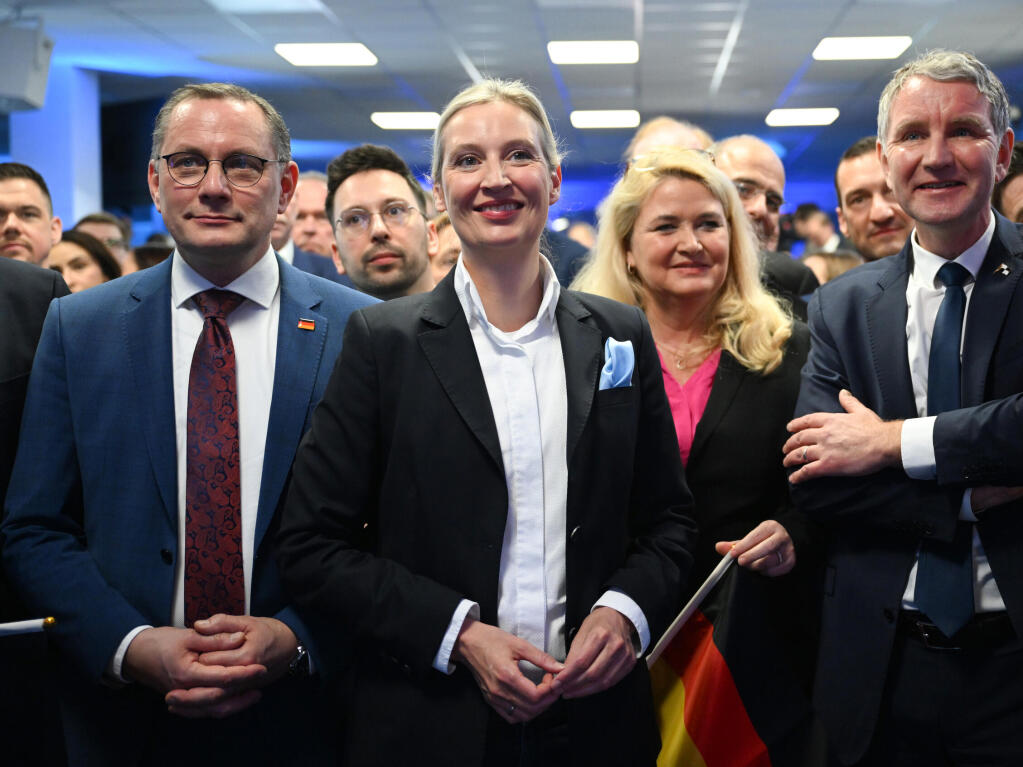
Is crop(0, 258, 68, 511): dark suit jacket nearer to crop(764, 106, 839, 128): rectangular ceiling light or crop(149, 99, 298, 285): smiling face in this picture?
crop(149, 99, 298, 285): smiling face

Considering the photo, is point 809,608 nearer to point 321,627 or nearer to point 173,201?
point 321,627

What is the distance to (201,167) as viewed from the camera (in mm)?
1896

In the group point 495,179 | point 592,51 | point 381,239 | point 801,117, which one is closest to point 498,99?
point 495,179

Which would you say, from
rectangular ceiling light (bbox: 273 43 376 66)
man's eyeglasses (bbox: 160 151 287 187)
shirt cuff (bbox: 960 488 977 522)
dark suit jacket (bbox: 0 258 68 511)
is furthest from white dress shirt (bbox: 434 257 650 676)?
rectangular ceiling light (bbox: 273 43 376 66)

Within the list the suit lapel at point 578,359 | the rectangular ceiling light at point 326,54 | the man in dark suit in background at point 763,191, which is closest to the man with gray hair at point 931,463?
the suit lapel at point 578,359

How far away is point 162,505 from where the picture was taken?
179 cm

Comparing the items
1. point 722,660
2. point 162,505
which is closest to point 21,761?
point 162,505

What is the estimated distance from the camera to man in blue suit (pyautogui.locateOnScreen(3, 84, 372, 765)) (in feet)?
5.72

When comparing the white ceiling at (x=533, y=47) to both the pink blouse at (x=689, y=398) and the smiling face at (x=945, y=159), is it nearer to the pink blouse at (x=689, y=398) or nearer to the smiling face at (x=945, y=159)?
the pink blouse at (x=689, y=398)

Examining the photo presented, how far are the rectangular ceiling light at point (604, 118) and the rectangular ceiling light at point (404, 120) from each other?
1.74 metres

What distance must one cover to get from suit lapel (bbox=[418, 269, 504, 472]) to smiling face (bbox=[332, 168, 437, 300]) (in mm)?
1629

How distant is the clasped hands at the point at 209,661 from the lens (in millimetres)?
1670

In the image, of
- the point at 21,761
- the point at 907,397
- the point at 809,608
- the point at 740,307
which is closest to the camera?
the point at 21,761

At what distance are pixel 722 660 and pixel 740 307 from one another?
2.95 ft
